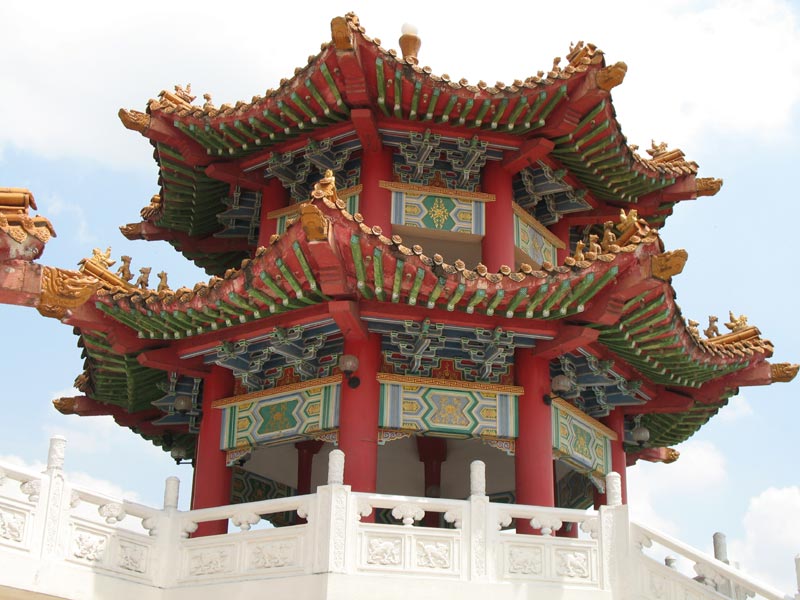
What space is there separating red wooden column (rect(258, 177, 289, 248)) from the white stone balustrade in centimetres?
513

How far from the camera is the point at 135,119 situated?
1581 centimetres

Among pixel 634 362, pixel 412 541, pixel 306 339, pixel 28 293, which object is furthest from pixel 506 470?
pixel 28 293

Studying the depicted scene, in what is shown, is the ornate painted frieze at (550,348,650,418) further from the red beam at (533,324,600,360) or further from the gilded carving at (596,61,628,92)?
the gilded carving at (596,61,628,92)

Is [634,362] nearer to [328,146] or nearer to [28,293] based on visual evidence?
[328,146]

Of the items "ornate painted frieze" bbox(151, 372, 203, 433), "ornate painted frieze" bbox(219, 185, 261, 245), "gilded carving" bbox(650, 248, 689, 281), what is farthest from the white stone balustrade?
"ornate painted frieze" bbox(219, 185, 261, 245)

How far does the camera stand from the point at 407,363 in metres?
14.1

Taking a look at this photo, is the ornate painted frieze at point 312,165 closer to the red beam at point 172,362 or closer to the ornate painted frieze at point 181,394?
the red beam at point 172,362

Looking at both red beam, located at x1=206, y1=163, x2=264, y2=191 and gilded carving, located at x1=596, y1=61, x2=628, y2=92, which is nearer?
gilded carving, located at x1=596, y1=61, x2=628, y2=92

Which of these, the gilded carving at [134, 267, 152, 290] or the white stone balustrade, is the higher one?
the gilded carving at [134, 267, 152, 290]

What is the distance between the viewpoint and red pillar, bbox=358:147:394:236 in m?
15.2

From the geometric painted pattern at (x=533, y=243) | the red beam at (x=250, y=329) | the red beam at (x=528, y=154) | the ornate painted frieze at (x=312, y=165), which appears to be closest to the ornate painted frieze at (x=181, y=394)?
the red beam at (x=250, y=329)

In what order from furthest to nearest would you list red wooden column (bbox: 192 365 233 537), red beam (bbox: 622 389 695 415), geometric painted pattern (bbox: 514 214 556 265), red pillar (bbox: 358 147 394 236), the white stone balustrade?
red beam (bbox: 622 389 695 415) < geometric painted pattern (bbox: 514 214 556 265) < red pillar (bbox: 358 147 394 236) < red wooden column (bbox: 192 365 233 537) < the white stone balustrade

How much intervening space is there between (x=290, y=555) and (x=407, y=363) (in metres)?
3.25

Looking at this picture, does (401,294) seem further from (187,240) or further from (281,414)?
(187,240)
